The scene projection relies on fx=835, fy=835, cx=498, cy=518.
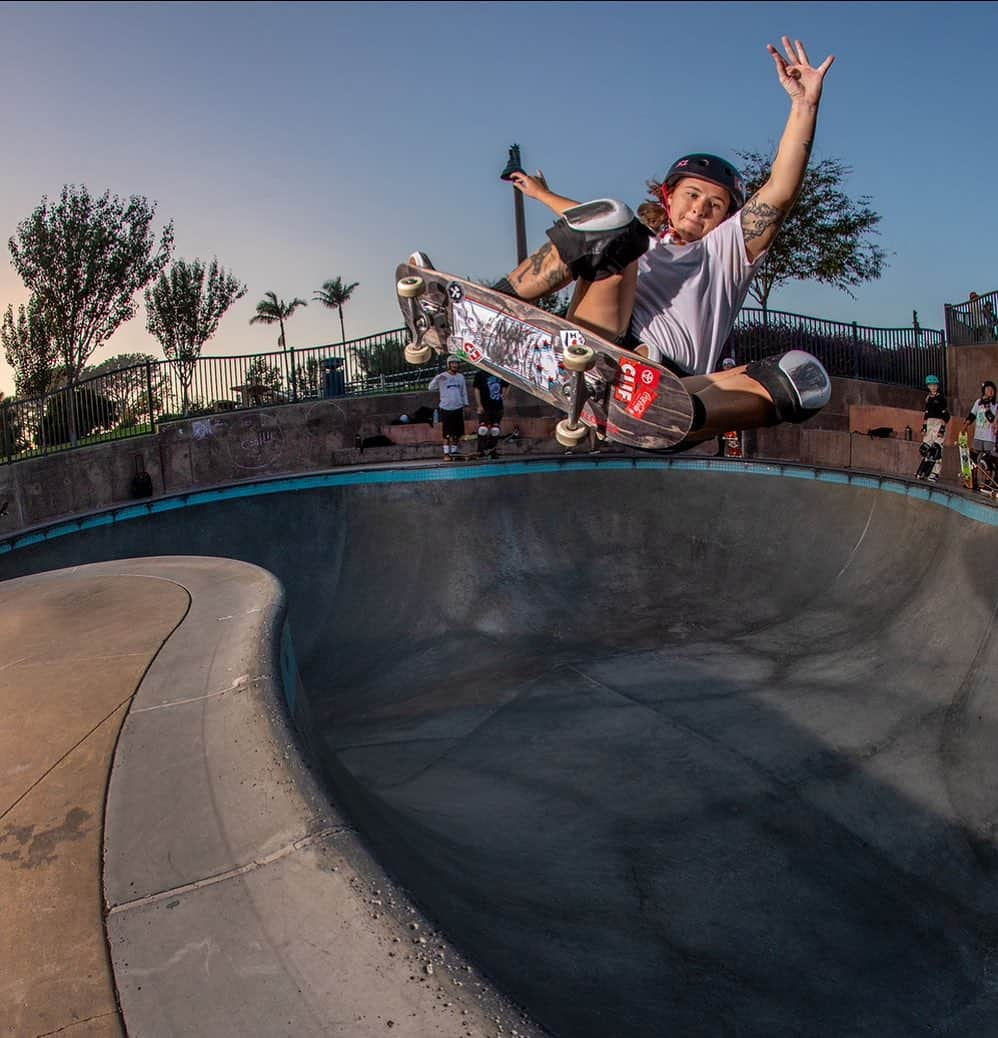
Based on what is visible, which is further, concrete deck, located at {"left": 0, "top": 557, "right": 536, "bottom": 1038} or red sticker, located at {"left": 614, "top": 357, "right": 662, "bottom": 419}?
red sticker, located at {"left": 614, "top": 357, "right": 662, "bottom": 419}

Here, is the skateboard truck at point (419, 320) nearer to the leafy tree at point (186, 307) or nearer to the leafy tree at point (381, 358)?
the leafy tree at point (381, 358)

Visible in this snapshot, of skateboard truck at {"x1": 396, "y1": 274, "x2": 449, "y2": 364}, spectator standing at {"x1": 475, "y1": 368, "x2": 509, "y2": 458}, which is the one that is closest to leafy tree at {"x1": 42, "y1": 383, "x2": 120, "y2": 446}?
spectator standing at {"x1": 475, "y1": 368, "x2": 509, "y2": 458}

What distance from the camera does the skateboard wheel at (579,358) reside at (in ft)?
14.0

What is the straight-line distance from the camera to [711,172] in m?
4.66

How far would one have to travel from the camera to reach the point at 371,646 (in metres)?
8.83

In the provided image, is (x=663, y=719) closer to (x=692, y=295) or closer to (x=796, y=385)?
(x=796, y=385)

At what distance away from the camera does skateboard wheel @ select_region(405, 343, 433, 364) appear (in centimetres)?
526

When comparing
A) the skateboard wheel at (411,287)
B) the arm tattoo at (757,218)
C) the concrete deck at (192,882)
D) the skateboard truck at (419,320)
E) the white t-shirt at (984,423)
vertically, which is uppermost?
the arm tattoo at (757,218)

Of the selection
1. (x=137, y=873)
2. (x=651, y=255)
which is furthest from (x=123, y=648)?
(x=651, y=255)

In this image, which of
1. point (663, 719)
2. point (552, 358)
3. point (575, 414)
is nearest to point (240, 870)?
point (575, 414)

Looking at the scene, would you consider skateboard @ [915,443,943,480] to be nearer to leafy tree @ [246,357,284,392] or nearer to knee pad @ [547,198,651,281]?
knee pad @ [547,198,651,281]

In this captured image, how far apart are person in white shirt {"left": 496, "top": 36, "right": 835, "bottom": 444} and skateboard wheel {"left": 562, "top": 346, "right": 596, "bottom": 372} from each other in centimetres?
45

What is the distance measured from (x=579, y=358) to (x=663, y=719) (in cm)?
359

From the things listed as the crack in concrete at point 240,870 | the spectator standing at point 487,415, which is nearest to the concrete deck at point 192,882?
the crack in concrete at point 240,870
